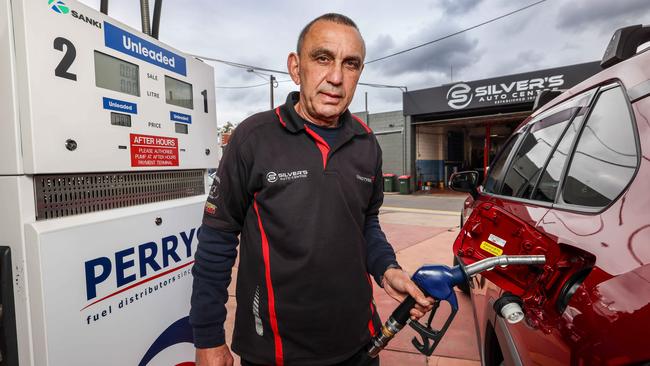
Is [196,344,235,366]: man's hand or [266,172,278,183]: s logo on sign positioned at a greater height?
[266,172,278,183]: s logo on sign

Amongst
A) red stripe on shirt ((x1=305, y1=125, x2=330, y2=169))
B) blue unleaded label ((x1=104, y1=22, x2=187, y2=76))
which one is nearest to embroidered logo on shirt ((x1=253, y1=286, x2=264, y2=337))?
red stripe on shirt ((x1=305, y1=125, x2=330, y2=169))

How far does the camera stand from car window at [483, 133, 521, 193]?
2.54 m

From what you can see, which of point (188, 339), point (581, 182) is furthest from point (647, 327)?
point (188, 339)

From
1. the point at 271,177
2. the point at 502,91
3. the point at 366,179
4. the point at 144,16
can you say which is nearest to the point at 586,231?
the point at 366,179

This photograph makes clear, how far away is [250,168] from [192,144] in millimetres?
842

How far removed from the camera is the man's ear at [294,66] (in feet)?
5.00

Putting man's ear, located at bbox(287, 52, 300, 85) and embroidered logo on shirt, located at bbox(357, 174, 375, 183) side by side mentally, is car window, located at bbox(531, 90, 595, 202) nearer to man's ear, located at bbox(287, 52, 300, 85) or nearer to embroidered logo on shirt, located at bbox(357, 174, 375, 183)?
embroidered logo on shirt, located at bbox(357, 174, 375, 183)

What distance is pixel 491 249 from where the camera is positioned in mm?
1669

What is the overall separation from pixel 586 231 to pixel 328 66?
104cm

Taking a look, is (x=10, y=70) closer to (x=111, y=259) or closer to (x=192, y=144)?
(x=111, y=259)

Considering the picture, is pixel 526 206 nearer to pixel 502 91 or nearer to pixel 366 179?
pixel 366 179

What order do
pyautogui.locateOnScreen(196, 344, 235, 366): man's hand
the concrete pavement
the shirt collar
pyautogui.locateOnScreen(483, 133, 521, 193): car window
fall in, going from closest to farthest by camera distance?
pyautogui.locateOnScreen(196, 344, 235, 366): man's hand < the shirt collar < pyautogui.locateOnScreen(483, 133, 521, 193): car window < the concrete pavement

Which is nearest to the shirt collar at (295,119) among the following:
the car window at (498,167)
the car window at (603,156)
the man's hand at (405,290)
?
the man's hand at (405,290)

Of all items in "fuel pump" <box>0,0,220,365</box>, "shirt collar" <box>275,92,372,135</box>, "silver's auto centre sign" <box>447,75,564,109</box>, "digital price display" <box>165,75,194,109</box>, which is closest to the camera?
"fuel pump" <box>0,0,220,365</box>
